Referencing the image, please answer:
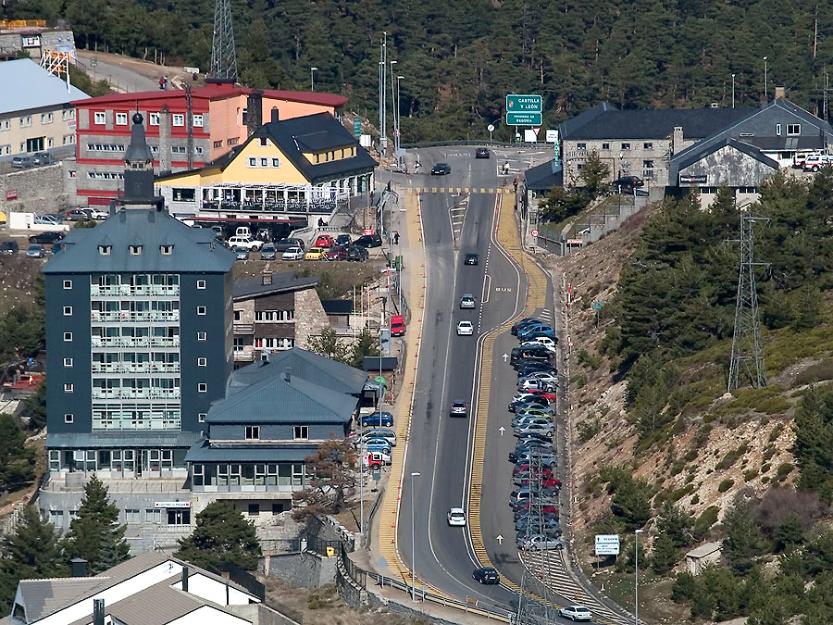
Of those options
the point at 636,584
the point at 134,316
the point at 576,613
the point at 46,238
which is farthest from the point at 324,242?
the point at 576,613

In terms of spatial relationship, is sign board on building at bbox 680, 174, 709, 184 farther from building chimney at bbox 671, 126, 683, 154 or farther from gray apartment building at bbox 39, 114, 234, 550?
gray apartment building at bbox 39, 114, 234, 550

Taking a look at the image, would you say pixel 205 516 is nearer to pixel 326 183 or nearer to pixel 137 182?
pixel 137 182

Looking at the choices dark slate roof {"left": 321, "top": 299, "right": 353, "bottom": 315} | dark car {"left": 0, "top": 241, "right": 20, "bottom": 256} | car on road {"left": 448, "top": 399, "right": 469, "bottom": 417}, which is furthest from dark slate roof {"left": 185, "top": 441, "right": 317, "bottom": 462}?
dark car {"left": 0, "top": 241, "right": 20, "bottom": 256}

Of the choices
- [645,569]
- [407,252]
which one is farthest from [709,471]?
[407,252]

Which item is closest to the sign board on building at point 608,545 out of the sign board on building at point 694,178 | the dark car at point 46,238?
the sign board on building at point 694,178

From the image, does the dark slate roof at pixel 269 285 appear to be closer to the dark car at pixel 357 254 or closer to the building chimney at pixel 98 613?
the dark car at pixel 357 254

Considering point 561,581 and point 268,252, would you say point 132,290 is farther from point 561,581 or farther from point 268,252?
point 561,581
